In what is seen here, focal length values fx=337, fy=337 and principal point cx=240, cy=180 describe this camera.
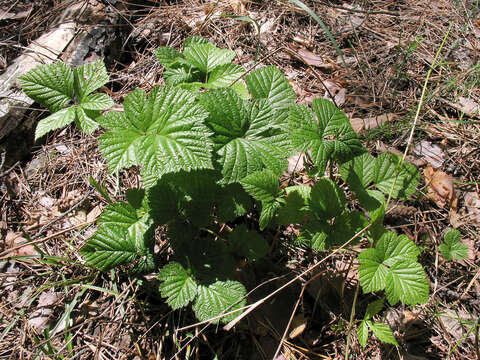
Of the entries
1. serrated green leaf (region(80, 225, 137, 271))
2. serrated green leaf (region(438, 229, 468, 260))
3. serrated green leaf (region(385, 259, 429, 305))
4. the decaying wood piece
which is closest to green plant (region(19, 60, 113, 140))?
serrated green leaf (region(80, 225, 137, 271))

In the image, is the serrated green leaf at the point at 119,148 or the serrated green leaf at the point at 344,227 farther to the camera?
the serrated green leaf at the point at 344,227

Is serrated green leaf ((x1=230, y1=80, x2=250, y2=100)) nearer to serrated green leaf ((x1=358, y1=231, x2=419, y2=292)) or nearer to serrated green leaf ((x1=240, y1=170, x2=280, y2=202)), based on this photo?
serrated green leaf ((x1=240, y1=170, x2=280, y2=202))

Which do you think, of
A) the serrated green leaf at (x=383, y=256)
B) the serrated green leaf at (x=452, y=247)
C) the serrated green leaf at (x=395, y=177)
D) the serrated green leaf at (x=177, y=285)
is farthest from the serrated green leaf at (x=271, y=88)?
the serrated green leaf at (x=452, y=247)

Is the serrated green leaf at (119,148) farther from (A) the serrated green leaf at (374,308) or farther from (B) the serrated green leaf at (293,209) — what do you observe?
(A) the serrated green leaf at (374,308)

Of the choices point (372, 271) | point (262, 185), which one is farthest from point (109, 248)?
point (372, 271)

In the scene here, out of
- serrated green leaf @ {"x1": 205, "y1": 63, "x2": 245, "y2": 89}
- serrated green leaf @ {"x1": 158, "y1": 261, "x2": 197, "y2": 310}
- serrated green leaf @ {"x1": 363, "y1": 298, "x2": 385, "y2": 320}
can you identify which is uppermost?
serrated green leaf @ {"x1": 205, "y1": 63, "x2": 245, "y2": 89}

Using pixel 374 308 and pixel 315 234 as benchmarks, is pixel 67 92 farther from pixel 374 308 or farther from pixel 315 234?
pixel 374 308

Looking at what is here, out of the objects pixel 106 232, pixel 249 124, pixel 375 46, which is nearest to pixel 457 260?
pixel 249 124
